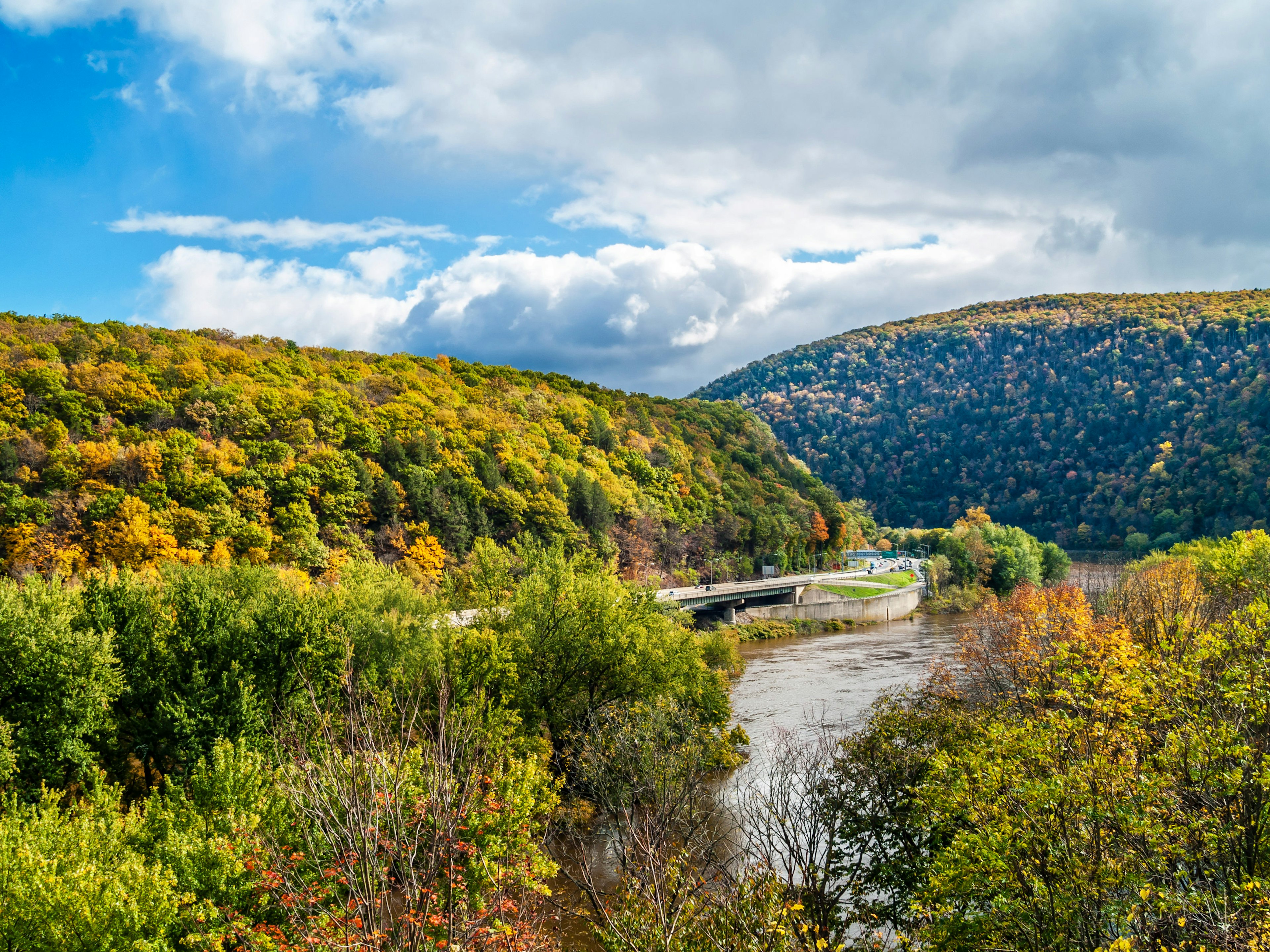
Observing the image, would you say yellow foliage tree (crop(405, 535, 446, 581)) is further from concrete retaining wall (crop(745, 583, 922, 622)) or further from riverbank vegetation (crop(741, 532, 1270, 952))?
riverbank vegetation (crop(741, 532, 1270, 952))

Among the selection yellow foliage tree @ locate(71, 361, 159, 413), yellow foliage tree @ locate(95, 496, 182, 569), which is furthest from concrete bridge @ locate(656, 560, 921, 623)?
yellow foliage tree @ locate(71, 361, 159, 413)

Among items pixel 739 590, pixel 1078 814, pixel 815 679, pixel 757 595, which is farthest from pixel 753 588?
pixel 1078 814

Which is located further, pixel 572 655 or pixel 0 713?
pixel 572 655

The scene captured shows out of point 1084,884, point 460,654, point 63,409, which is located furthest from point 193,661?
point 63,409

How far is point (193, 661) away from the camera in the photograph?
29344 mm

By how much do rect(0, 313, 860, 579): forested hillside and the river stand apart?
23.4 m

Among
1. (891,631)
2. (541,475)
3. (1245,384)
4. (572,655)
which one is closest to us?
(572,655)

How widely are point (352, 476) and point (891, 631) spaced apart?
58476mm

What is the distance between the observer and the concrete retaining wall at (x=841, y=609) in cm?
9431

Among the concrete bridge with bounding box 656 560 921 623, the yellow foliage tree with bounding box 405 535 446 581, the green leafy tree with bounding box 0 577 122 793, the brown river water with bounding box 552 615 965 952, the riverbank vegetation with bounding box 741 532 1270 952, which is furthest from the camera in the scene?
the concrete bridge with bounding box 656 560 921 623

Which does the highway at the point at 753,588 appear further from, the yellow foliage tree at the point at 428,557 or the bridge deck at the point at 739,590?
the yellow foliage tree at the point at 428,557

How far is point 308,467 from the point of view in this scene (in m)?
75.9

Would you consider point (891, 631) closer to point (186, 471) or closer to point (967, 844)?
point (186, 471)

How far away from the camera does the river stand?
45.5 m
